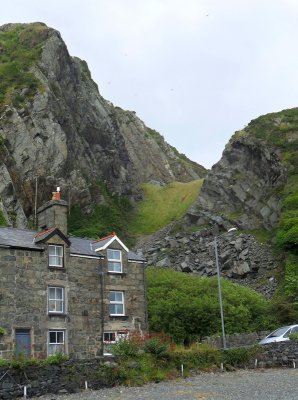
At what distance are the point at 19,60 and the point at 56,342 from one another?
60.4 meters

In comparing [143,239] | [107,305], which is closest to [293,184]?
[143,239]

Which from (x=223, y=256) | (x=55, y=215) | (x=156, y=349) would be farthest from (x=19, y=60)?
(x=156, y=349)

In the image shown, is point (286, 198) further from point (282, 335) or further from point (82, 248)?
point (282, 335)

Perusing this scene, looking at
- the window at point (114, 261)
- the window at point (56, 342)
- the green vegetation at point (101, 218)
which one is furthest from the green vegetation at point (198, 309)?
the green vegetation at point (101, 218)

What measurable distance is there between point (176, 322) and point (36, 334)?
13373 millimetres

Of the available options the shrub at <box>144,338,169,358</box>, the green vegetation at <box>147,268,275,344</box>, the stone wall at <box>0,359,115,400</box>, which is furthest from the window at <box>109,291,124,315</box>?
the stone wall at <box>0,359,115,400</box>

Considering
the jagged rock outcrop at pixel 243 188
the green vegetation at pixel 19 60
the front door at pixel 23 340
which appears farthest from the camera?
the green vegetation at pixel 19 60

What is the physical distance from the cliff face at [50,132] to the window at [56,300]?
71.6 feet

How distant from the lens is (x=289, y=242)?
57.8 meters

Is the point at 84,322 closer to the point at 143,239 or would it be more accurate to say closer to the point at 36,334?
the point at 36,334

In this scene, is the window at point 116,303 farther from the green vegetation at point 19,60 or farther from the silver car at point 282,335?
the green vegetation at point 19,60

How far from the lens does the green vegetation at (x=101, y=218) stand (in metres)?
72.4

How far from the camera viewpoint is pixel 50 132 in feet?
235

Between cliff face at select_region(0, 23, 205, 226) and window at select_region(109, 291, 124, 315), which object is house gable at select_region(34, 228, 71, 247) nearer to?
window at select_region(109, 291, 124, 315)
